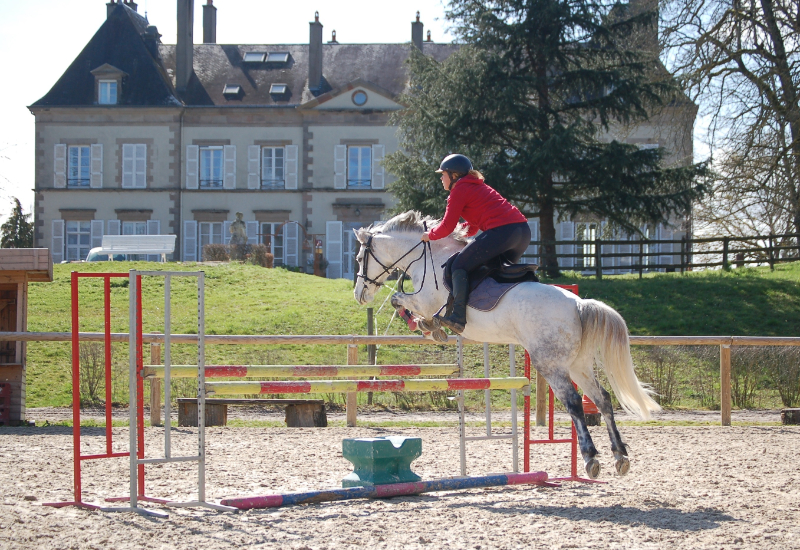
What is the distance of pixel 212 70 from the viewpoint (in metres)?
39.5

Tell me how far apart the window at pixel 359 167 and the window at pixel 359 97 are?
6.52ft

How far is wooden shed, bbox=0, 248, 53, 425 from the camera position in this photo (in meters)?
9.74

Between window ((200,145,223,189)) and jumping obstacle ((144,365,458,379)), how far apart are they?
32147 mm

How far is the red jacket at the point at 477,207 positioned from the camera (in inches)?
253

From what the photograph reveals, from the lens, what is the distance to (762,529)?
4801mm

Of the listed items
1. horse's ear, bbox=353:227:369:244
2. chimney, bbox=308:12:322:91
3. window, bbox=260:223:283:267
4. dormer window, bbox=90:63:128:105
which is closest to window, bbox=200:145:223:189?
window, bbox=260:223:283:267

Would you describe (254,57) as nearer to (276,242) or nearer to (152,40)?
(152,40)

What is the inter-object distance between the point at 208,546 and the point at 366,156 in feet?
109

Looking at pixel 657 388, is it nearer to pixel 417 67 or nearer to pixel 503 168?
pixel 503 168

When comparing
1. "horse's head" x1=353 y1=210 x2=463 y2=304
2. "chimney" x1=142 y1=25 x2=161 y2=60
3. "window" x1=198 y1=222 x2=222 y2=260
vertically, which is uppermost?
"chimney" x1=142 y1=25 x2=161 y2=60

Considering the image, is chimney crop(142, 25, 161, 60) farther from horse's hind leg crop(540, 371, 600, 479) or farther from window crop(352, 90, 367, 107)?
horse's hind leg crop(540, 371, 600, 479)

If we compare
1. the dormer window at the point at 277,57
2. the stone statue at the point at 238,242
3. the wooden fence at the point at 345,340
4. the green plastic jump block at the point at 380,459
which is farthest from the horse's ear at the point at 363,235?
the dormer window at the point at 277,57

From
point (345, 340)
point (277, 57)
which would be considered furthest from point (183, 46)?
point (345, 340)

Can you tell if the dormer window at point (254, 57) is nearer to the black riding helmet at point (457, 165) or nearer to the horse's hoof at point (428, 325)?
the black riding helmet at point (457, 165)
